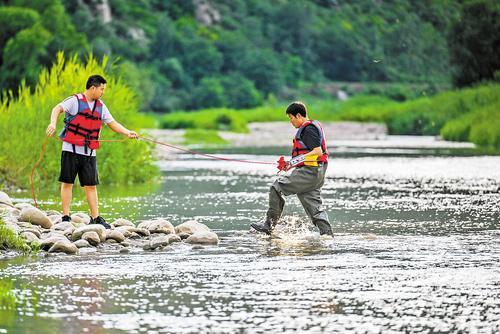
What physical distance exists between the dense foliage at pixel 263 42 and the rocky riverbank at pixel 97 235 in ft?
170

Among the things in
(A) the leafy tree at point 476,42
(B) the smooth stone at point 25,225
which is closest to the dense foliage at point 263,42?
(A) the leafy tree at point 476,42

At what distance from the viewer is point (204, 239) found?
13.5 meters

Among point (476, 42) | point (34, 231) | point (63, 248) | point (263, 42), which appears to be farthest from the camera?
point (263, 42)

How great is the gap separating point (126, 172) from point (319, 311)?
15.9 metres

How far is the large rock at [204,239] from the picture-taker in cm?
1346

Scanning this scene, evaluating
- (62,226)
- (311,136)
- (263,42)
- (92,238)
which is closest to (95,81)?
(62,226)

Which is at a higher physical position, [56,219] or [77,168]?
[77,168]

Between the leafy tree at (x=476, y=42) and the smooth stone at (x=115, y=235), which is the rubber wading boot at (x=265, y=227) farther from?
the leafy tree at (x=476, y=42)

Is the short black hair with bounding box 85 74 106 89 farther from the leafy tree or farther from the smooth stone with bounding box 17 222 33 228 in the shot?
the leafy tree

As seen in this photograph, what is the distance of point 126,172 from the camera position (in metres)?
24.8

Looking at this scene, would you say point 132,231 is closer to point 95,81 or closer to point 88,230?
point 88,230

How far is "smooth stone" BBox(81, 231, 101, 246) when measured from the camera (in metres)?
13.2

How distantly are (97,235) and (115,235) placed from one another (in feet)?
0.69

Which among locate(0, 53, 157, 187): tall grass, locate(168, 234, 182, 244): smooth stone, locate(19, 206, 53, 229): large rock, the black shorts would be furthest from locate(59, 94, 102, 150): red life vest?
locate(0, 53, 157, 187): tall grass
